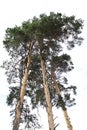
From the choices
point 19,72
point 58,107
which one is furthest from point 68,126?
point 19,72

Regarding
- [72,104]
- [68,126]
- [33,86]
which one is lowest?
[68,126]

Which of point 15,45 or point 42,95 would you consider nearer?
point 15,45

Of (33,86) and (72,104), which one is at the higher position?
(33,86)

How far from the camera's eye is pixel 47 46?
1064 inches

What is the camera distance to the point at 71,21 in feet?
89.1

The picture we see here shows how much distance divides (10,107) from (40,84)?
348cm

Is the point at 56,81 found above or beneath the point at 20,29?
beneath

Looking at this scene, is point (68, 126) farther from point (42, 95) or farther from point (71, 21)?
point (71, 21)

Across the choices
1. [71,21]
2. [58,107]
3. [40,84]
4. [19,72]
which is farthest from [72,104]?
[71,21]

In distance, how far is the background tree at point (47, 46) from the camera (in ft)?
84.1

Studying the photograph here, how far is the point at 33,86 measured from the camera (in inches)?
1105

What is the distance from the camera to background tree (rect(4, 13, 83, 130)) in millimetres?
25630

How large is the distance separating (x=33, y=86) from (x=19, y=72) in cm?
196

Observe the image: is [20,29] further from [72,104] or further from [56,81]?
[72,104]
